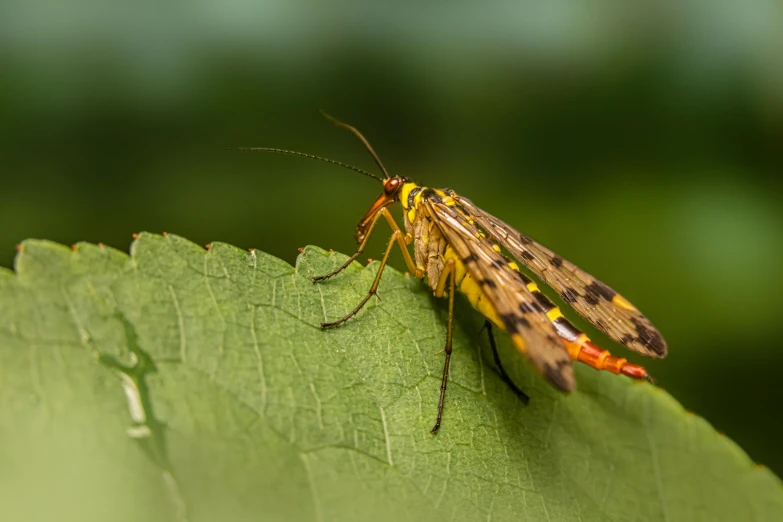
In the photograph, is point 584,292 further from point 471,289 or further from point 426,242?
point 426,242

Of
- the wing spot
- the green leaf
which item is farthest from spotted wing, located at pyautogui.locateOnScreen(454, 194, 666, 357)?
the green leaf

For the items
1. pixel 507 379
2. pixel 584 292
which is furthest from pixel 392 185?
pixel 507 379

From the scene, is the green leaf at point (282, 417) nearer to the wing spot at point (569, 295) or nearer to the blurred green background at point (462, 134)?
the wing spot at point (569, 295)

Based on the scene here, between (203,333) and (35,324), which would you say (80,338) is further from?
(203,333)

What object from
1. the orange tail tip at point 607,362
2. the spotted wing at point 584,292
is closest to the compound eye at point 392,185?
the spotted wing at point 584,292

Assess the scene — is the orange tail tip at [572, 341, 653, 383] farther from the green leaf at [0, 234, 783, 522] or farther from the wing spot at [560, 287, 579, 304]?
the wing spot at [560, 287, 579, 304]

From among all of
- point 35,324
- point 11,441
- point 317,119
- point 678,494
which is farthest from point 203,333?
point 317,119
